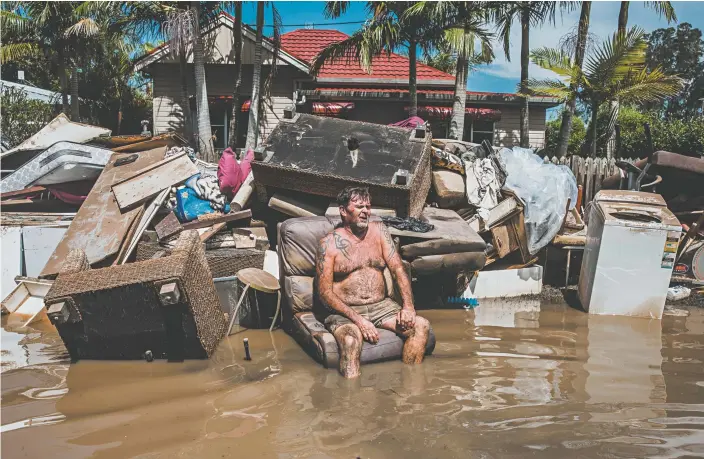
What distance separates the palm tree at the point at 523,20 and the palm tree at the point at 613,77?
168 centimetres

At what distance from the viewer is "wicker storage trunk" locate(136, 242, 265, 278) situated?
269 inches

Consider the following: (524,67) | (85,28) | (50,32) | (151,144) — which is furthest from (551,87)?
(50,32)

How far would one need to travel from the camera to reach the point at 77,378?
4922 millimetres

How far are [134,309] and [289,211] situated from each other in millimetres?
2801

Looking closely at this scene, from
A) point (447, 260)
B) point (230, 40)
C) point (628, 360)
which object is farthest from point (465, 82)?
point (628, 360)

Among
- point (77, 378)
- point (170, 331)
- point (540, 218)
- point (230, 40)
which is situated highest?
point (230, 40)

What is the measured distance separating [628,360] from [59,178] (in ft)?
24.4

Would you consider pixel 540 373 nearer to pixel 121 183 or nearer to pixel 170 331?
pixel 170 331

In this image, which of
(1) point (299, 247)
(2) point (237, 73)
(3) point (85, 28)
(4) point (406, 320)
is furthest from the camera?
(3) point (85, 28)

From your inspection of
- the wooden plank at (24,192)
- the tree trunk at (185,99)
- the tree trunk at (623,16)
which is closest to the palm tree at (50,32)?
the tree trunk at (185,99)

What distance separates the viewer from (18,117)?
58.5 feet

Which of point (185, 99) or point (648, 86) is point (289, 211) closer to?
point (648, 86)

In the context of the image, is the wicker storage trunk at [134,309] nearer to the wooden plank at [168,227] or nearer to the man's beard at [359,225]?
the man's beard at [359,225]

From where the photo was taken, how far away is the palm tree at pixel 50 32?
58.2ft
